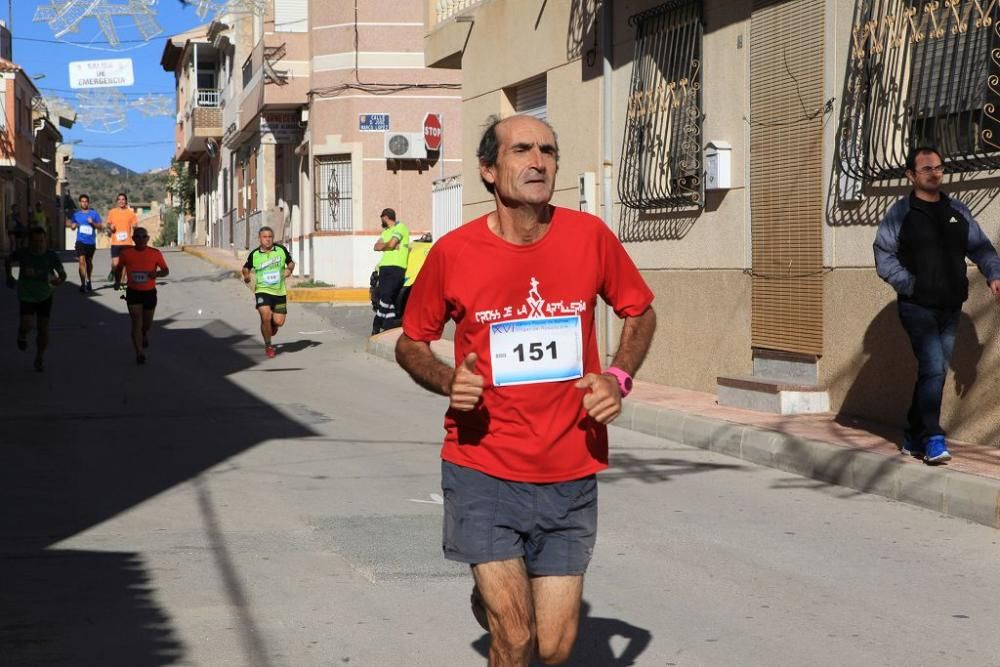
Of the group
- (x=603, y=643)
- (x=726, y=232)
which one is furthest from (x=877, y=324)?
(x=603, y=643)

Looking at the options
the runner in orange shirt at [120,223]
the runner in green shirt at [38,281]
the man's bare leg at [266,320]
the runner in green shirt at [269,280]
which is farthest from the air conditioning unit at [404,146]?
the runner in green shirt at [38,281]

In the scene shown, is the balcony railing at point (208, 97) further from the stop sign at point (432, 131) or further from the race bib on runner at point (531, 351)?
the race bib on runner at point (531, 351)

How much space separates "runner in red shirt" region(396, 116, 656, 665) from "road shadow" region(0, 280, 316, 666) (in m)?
1.59

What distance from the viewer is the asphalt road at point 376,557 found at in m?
5.59

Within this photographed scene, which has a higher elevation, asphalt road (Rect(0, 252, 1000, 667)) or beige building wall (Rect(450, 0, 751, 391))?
beige building wall (Rect(450, 0, 751, 391))

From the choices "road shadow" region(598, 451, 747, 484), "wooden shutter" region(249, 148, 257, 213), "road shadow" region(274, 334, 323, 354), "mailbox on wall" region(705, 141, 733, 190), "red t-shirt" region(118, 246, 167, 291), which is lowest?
"road shadow" region(274, 334, 323, 354)

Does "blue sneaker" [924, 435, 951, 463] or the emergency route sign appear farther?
the emergency route sign

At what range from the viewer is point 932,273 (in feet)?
30.0

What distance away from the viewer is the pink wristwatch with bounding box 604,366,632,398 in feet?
13.4

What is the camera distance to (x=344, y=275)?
31172mm

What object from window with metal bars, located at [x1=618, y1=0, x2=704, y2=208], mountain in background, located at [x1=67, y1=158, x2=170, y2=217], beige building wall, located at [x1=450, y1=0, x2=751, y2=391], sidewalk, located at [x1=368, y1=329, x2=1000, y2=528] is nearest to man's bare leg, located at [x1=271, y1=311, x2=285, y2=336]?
beige building wall, located at [x1=450, y1=0, x2=751, y2=391]

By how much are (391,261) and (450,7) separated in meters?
4.28

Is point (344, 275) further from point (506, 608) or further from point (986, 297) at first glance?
point (506, 608)

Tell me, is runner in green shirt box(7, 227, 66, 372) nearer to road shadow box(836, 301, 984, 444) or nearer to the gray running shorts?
road shadow box(836, 301, 984, 444)
